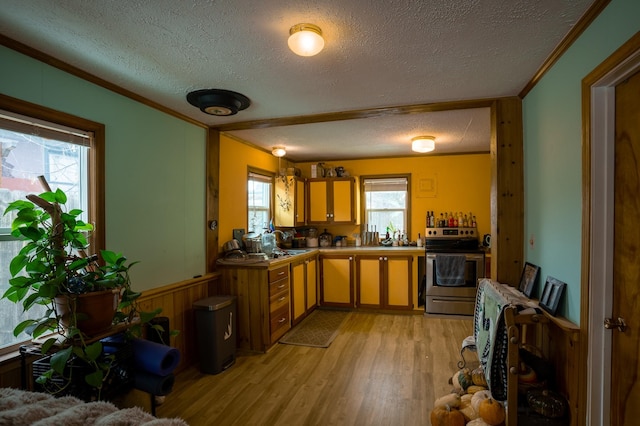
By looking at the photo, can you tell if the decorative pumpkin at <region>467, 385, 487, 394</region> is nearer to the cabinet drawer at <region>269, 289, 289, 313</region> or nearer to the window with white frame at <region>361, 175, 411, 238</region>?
the cabinet drawer at <region>269, 289, 289, 313</region>

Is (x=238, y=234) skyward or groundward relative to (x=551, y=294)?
A: skyward

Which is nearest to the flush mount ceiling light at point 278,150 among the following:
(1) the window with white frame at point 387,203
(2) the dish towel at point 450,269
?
(1) the window with white frame at point 387,203

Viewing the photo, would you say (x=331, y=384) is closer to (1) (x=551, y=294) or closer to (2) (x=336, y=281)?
(1) (x=551, y=294)

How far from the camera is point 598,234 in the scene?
1.53 m

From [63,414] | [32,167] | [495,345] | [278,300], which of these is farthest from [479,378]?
[32,167]

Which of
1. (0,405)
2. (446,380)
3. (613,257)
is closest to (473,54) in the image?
(613,257)

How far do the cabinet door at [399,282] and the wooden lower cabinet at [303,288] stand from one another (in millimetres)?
1040

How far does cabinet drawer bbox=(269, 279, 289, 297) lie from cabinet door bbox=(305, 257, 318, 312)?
27.0 inches

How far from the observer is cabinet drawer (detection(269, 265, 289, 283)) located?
343cm

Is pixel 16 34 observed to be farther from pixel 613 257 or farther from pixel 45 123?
pixel 613 257

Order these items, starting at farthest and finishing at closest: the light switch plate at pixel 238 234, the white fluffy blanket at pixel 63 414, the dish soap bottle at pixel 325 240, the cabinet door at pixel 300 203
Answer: the dish soap bottle at pixel 325 240
the cabinet door at pixel 300 203
the light switch plate at pixel 238 234
the white fluffy blanket at pixel 63 414

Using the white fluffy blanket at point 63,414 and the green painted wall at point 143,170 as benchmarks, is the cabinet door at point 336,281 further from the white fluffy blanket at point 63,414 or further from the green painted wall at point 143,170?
the white fluffy blanket at point 63,414

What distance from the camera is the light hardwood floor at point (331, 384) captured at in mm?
2281

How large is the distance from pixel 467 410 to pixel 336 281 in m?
2.87
